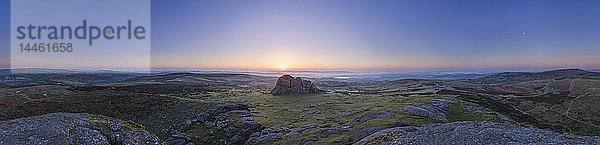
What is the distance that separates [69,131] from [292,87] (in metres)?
58.2

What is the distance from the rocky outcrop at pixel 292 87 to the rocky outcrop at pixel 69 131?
2058 inches

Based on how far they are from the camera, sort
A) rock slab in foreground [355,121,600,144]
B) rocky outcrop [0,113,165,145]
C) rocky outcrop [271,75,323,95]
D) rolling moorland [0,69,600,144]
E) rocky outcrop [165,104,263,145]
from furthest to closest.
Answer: rocky outcrop [271,75,323,95], rocky outcrop [165,104,263,145], rolling moorland [0,69,600,144], rock slab in foreground [355,121,600,144], rocky outcrop [0,113,165,145]

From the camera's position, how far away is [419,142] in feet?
50.2

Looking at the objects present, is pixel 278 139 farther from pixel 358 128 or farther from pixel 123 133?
pixel 123 133

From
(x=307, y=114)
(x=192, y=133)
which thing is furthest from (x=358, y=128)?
(x=192, y=133)

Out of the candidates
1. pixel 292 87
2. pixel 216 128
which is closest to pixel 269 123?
pixel 216 128

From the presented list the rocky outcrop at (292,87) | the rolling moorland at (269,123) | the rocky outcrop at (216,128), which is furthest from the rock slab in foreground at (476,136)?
the rocky outcrop at (292,87)

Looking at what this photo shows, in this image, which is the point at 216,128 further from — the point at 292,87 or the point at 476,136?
the point at 292,87

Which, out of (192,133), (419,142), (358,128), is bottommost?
(192,133)

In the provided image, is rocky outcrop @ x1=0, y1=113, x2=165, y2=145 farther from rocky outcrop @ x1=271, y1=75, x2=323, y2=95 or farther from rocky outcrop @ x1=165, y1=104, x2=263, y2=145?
rocky outcrop @ x1=271, y1=75, x2=323, y2=95

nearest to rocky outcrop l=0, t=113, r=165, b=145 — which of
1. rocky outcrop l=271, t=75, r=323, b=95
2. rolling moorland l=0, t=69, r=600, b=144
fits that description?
rolling moorland l=0, t=69, r=600, b=144

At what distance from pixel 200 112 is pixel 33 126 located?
23789 mm

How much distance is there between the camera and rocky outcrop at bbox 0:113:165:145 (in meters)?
12.0

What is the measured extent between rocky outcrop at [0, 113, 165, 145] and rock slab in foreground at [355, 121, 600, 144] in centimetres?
1836
